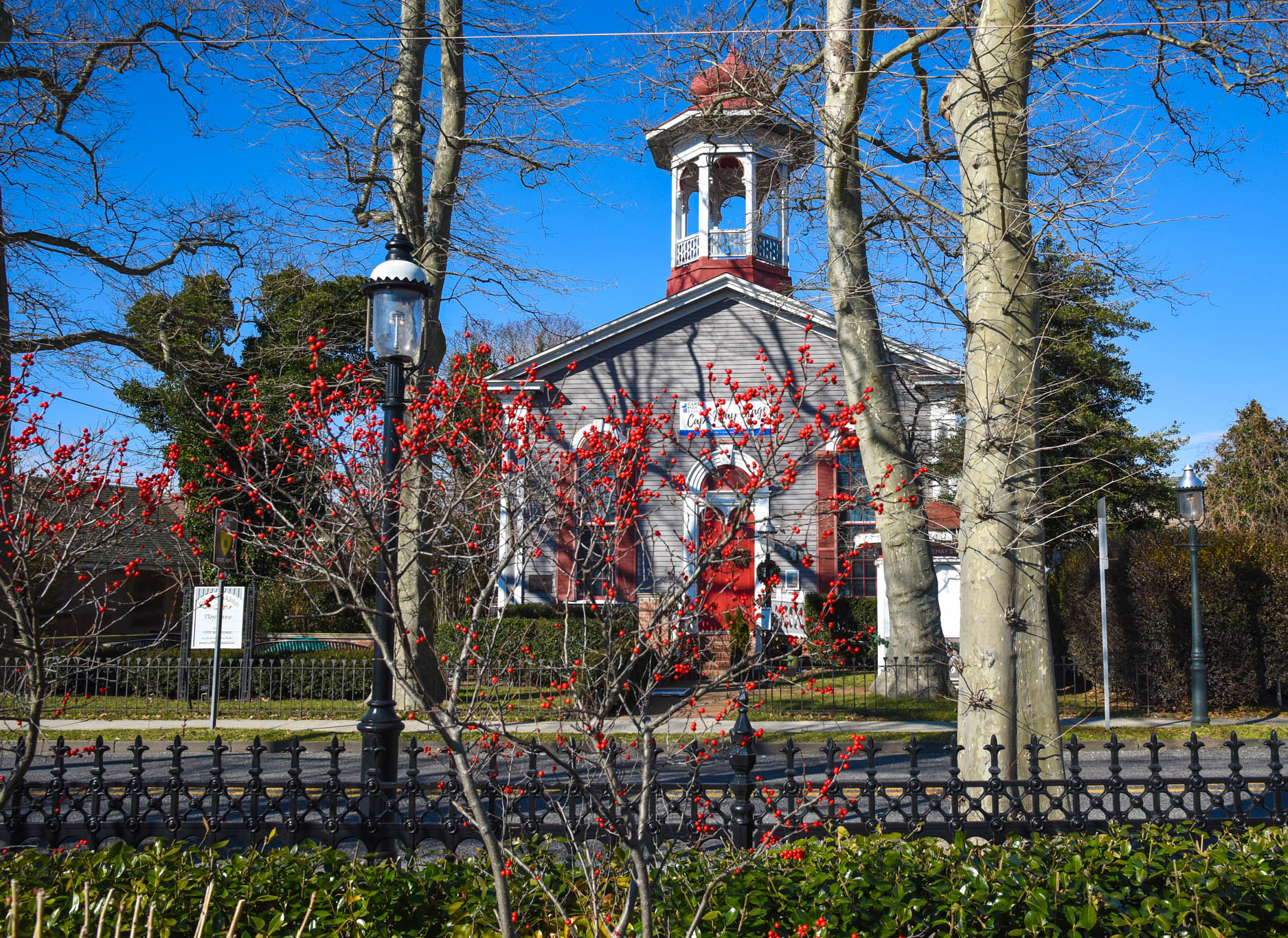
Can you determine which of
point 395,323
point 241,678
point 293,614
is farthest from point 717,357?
point 395,323

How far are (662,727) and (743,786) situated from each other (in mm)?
7064

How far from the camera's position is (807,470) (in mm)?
20375

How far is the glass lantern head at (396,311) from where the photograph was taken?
5906 millimetres

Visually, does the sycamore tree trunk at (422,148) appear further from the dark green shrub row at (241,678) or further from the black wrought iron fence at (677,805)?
Answer: the black wrought iron fence at (677,805)

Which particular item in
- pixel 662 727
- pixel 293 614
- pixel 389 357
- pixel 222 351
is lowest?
pixel 662 727

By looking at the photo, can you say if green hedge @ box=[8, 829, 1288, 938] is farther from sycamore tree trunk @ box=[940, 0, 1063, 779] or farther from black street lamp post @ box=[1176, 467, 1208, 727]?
black street lamp post @ box=[1176, 467, 1208, 727]

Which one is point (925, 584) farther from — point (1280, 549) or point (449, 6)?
point (449, 6)

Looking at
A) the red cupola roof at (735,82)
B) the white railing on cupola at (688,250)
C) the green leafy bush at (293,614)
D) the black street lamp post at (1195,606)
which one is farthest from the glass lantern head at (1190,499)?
the green leafy bush at (293,614)

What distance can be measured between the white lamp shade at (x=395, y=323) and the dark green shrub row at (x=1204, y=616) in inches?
518

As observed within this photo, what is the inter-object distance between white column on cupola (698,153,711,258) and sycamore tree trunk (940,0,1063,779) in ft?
50.6

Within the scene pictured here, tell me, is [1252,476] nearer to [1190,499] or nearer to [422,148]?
[1190,499]

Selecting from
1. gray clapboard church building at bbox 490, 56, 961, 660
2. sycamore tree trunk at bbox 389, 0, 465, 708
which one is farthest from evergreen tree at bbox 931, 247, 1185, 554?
sycamore tree trunk at bbox 389, 0, 465, 708

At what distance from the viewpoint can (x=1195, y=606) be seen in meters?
13.0

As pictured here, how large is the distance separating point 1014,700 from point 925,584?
8787 millimetres
